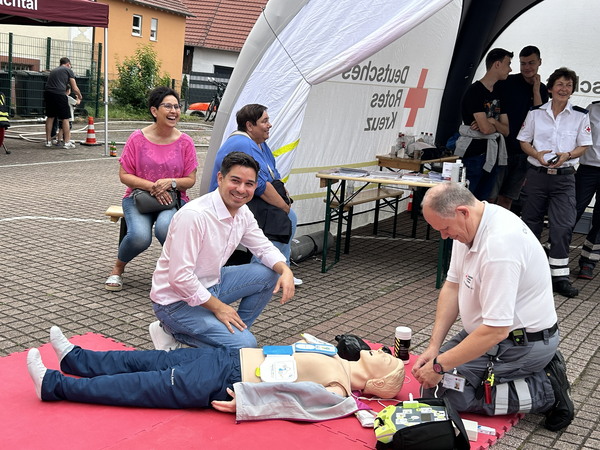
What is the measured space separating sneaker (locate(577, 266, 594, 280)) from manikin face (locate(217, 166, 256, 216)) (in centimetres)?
462

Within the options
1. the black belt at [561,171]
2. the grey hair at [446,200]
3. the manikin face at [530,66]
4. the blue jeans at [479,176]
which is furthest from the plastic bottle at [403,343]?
the manikin face at [530,66]

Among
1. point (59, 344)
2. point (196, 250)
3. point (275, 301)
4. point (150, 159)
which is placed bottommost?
point (275, 301)

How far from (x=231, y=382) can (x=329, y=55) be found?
3.47 meters

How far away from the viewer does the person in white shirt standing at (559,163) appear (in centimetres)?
647

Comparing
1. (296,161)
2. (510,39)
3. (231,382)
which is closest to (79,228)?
(296,161)

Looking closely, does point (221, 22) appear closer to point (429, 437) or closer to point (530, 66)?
point (530, 66)

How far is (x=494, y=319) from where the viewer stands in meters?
3.25

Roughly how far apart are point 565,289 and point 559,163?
123cm

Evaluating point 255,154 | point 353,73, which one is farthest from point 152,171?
point 353,73

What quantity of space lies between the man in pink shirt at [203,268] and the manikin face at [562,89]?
3.74m

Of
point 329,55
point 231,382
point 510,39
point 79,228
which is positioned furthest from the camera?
point 510,39

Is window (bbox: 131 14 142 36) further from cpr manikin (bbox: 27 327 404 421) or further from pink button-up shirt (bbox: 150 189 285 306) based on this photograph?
cpr manikin (bbox: 27 327 404 421)

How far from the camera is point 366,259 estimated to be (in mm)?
7348

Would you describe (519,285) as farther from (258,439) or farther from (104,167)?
(104,167)
